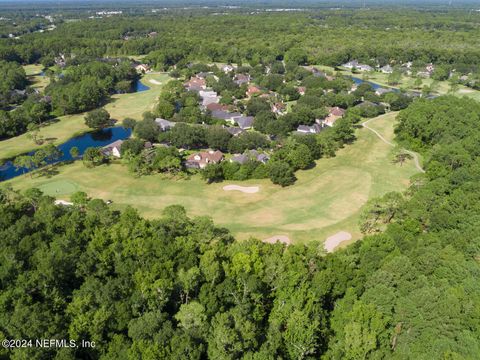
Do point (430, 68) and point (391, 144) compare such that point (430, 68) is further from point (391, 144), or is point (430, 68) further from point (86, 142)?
point (86, 142)

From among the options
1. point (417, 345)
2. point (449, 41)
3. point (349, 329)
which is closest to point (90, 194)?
point (349, 329)

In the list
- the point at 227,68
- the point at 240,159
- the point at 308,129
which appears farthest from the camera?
the point at 227,68

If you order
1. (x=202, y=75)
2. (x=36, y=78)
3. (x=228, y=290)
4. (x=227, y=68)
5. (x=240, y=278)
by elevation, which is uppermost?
(x=240, y=278)

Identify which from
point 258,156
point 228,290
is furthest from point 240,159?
point 228,290

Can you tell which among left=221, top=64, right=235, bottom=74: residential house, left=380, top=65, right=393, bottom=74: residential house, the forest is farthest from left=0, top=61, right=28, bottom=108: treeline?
left=380, top=65, right=393, bottom=74: residential house

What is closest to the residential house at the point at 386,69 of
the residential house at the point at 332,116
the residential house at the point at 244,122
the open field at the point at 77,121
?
the residential house at the point at 332,116

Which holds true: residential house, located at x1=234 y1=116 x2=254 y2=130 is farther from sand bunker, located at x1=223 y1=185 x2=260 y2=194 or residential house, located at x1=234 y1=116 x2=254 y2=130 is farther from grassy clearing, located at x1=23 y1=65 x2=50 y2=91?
grassy clearing, located at x1=23 y1=65 x2=50 y2=91

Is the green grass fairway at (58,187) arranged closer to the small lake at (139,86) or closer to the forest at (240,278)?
the forest at (240,278)
